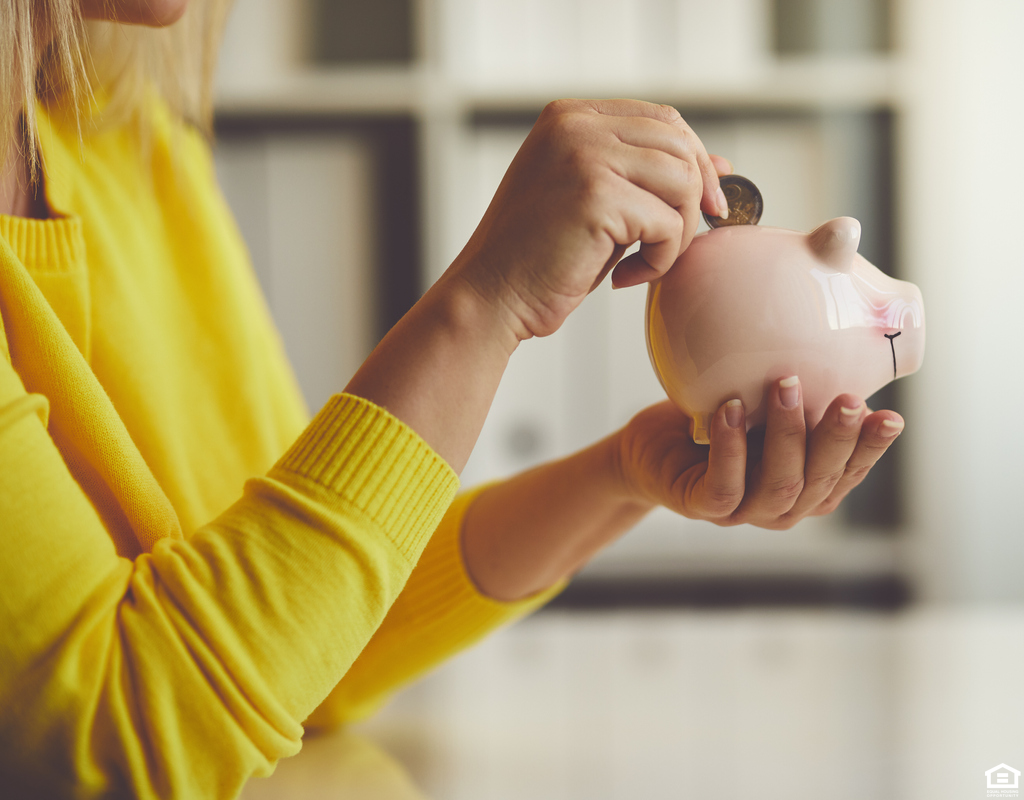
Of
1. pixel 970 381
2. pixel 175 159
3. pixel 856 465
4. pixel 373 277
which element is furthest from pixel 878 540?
pixel 175 159

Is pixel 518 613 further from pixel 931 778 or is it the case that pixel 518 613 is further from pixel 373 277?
pixel 373 277

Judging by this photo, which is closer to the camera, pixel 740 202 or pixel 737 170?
pixel 740 202

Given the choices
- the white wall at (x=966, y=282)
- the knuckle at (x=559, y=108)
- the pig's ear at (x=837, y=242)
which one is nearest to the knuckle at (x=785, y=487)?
the pig's ear at (x=837, y=242)

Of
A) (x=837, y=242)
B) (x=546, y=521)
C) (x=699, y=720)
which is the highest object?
(x=837, y=242)

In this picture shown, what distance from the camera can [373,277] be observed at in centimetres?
148

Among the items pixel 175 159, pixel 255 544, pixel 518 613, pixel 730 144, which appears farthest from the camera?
pixel 730 144

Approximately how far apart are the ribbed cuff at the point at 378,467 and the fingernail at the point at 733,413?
148 mm

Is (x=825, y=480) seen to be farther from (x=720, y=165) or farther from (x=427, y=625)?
(x=427, y=625)

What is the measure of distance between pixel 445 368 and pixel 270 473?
98 mm

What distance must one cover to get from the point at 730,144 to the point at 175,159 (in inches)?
39.7

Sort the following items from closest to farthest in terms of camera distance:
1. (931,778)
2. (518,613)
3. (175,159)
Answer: (931,778) < (518,613) < (175,159)

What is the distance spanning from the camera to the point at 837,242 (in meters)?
0.43

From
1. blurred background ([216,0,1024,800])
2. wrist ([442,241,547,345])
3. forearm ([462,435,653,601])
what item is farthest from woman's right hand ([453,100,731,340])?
blurred background ([216,0,1024,800])

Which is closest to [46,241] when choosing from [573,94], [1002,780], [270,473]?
[270,473]
